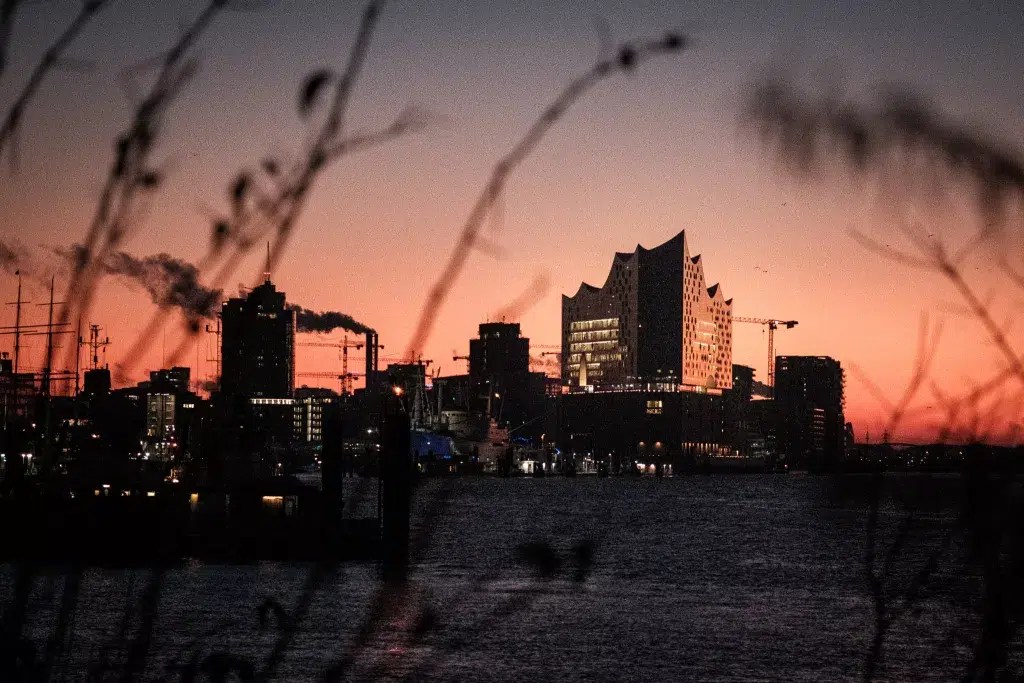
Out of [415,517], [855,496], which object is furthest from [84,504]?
[415,517]

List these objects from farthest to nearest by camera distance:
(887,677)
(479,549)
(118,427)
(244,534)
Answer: (479,549), (244,534), (887,677), (118,427)

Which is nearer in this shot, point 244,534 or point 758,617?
point 758,617

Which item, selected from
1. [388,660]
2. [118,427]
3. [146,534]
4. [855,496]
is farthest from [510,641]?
[855,496]

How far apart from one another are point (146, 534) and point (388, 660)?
884 inches

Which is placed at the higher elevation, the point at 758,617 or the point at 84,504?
the point at 84,504

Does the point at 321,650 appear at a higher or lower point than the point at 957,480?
lower

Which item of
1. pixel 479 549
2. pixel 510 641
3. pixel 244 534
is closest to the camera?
pixel 510 641

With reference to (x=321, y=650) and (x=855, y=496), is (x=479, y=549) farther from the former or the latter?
(x=855, y=496)

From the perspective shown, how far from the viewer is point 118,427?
18.7m

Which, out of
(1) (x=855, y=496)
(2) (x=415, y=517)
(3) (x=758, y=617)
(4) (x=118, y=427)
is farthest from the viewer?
(2) (x=415, y=517)

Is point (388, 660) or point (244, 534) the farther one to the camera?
point (244, 534)

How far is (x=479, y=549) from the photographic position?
90812mm

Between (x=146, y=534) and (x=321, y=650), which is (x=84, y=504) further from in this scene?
(x=321, y=650)

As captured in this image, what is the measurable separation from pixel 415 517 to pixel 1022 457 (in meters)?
129
